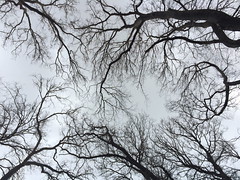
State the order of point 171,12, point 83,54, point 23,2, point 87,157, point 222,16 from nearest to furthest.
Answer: point 222,16 < point 171,12 < point 23,2 < point 83,54 < point 87,157

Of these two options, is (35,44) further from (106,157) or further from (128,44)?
(106,157)

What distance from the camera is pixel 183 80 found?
9.98 m

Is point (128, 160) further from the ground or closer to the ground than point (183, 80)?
closer to the ground

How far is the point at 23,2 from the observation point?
9.55 meters

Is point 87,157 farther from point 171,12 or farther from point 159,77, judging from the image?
point 171,12

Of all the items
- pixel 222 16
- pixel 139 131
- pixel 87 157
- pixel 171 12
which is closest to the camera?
pixel 222 16

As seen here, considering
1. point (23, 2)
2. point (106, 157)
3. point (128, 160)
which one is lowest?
point (128, 160)

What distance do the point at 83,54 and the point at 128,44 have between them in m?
1.76

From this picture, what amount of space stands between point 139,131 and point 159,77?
3.79 meters

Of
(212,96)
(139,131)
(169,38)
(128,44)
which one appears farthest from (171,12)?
(139,131)

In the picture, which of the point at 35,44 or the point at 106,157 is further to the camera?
the point at 106,157

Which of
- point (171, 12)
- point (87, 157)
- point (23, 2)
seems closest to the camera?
point (171, 12)

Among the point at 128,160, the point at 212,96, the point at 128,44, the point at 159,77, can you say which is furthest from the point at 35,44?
the point at 212,96

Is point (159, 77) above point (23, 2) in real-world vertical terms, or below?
below
